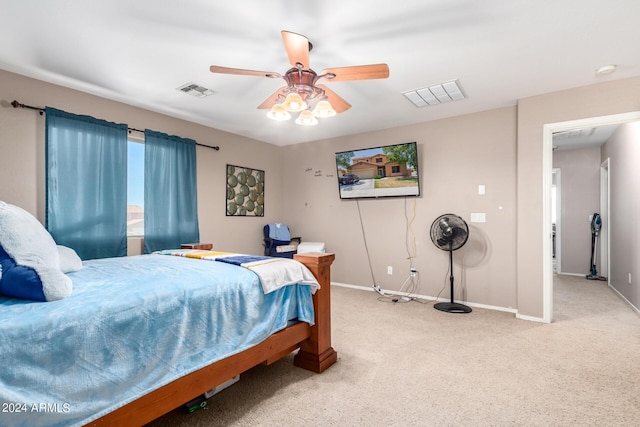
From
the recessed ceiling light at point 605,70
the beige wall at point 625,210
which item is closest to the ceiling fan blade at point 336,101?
the recessed ceiling light at point 605,70

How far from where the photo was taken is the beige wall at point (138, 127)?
108 inches

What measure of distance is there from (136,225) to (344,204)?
2.87 metres

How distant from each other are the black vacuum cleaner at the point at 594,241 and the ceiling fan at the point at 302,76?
5503 mm

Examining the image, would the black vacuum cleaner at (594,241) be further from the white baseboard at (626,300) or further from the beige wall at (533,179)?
the beige wall at (533,179)

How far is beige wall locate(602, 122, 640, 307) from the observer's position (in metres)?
3.64

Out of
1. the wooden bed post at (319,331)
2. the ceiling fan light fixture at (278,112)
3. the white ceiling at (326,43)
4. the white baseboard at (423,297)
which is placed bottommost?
the white baseboard at (423,297)

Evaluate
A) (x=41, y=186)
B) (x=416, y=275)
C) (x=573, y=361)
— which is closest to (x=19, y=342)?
(x=41, y=186)

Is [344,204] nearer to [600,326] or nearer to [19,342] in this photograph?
[600,326]

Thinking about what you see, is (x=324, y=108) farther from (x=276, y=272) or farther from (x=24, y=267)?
(x=24, y=267)

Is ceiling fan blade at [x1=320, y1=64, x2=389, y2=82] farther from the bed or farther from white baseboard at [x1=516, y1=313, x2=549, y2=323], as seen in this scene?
white baseboard at [x1=516, y1=313, x2=549, y2=323]

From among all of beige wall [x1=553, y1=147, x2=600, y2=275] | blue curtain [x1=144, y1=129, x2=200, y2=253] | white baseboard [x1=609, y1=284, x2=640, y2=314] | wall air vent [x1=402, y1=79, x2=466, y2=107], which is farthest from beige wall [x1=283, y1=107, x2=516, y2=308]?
beige wall [x1=553, y1=147, x2=600, y2=275]

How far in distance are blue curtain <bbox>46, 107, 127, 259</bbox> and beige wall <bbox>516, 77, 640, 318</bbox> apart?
14.1 feet

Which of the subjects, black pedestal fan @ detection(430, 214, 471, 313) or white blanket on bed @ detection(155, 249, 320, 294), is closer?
white blanket on bed @ detection(155, 249, 320, 294)

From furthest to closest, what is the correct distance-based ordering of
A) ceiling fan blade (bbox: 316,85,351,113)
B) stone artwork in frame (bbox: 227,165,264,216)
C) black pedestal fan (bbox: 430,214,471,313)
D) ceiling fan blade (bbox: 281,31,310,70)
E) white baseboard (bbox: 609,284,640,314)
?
stone artwork in frame (bbox: 227,165,264,216), black pedestal fan (bbox: 430,214,471,313), white baseboard (bbox: 609,284,640,314), ceiling fan blade (bbox: 316,85,351,113), ceiling fan blade (bbox: 281,31,310,70)
